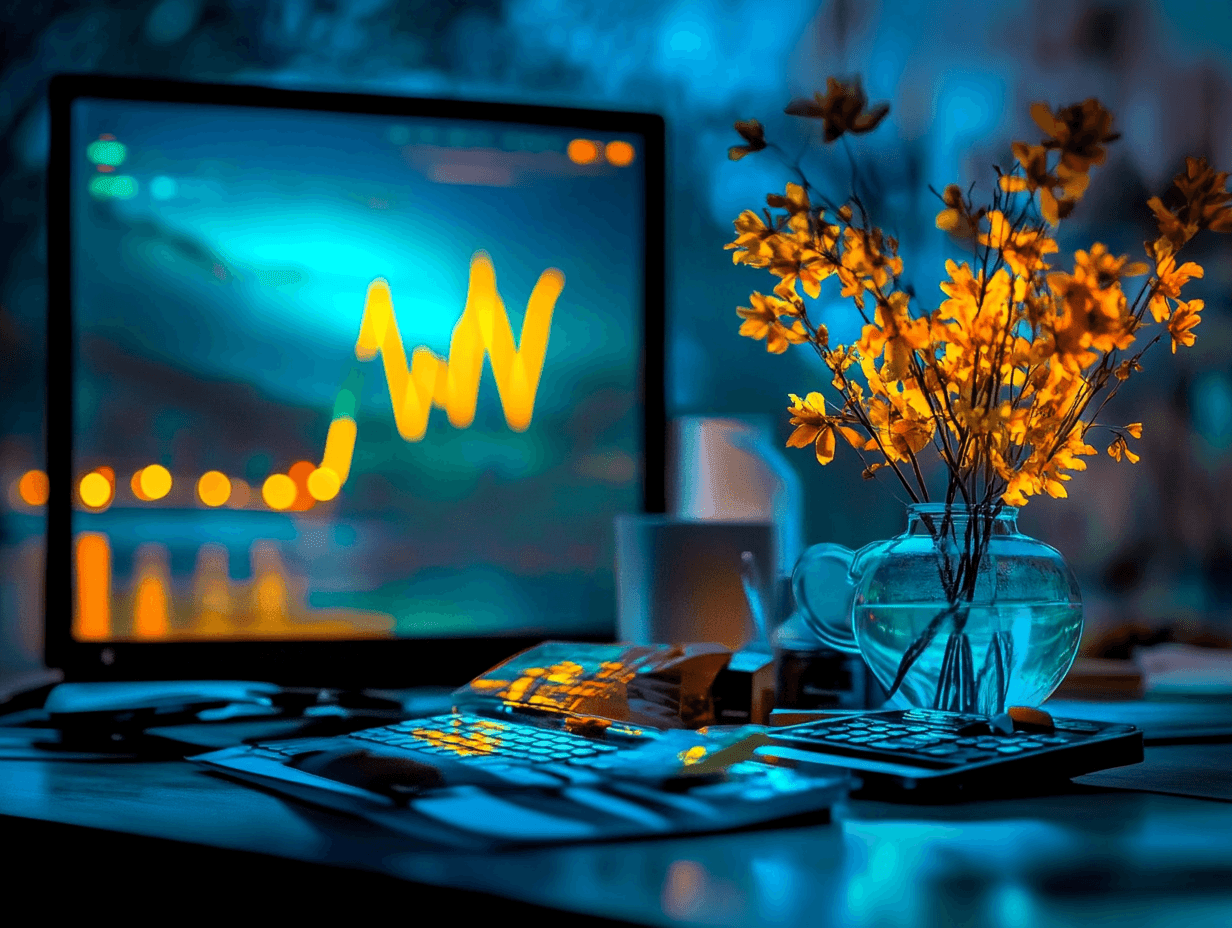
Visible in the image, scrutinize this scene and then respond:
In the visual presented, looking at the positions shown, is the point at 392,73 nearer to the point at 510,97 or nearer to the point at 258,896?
the point at 510,97

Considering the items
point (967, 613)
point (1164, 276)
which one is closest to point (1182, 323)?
point (1164, 276)

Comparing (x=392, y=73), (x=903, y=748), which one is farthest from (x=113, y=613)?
(x=903, y=748)

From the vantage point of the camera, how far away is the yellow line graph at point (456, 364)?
1.17m

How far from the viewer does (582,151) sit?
124 cm

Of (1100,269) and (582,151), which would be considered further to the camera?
(582,151)

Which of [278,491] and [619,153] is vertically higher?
[619,153]

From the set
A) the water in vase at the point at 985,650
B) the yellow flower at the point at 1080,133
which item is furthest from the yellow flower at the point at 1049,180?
the water in vase at the point at 985,650

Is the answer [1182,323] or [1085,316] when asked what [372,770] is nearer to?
[1085,316]

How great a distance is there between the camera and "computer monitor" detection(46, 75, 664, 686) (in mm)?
1141

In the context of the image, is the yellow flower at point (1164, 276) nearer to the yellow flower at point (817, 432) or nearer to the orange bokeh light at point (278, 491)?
the yellow flower at point (817, 432)

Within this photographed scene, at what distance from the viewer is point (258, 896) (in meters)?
0.52

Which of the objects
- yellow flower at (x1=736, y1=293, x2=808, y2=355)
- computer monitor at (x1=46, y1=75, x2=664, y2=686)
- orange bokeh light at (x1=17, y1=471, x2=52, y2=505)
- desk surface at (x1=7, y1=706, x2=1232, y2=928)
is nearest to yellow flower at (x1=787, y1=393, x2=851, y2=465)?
yellow flower at (x1=736, y1=293, x2=808, y2=355)

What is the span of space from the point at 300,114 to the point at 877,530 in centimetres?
78

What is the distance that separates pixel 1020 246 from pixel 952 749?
0.31 meters
